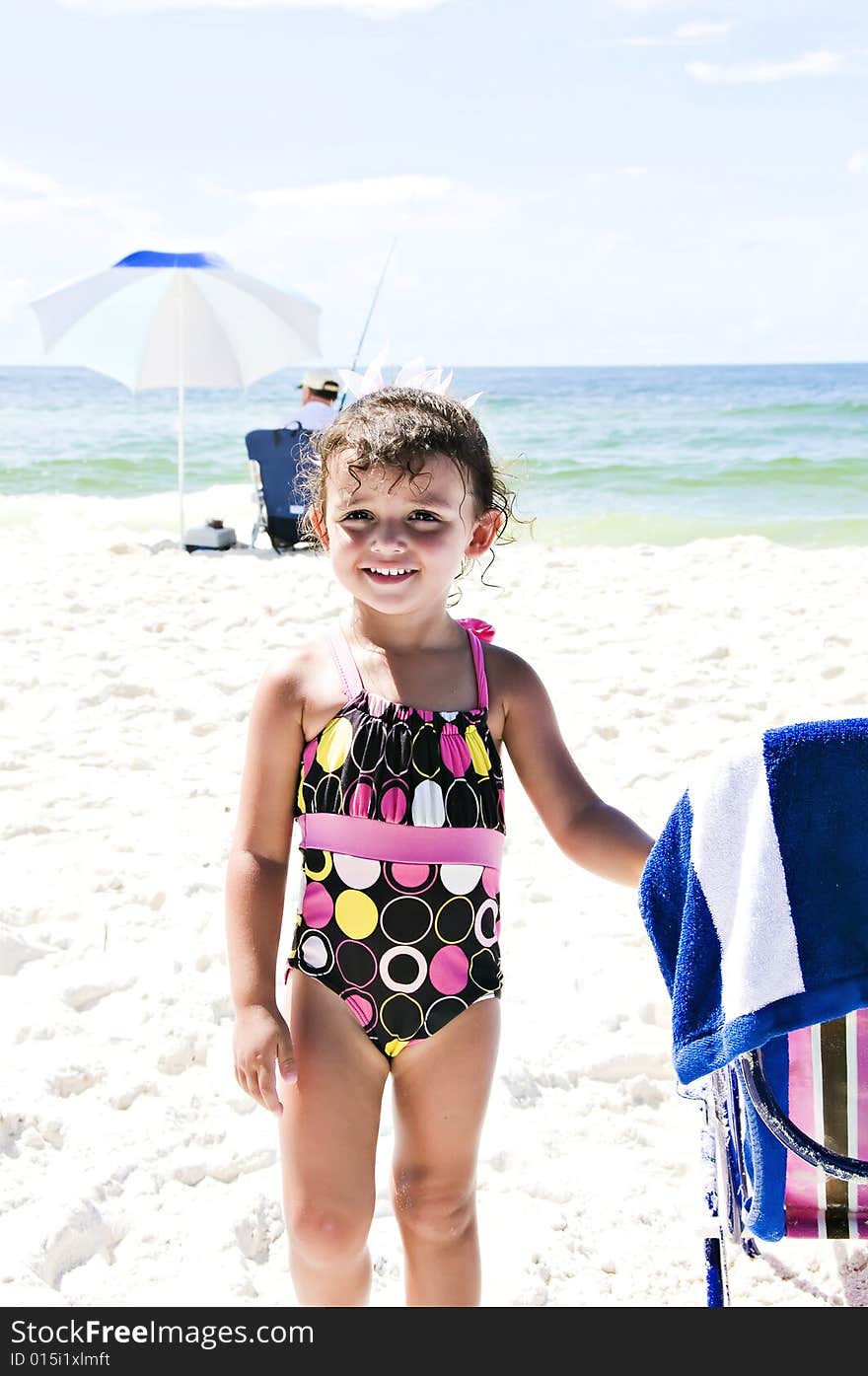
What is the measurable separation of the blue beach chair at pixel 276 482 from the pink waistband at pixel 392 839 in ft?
24.3

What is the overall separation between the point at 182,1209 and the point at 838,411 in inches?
1060

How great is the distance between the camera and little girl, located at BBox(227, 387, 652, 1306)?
1.67 metres

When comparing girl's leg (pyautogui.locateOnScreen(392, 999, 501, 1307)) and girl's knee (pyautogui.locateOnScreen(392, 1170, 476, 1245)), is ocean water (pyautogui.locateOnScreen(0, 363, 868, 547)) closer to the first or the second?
girl's leg (pyautogui.locateOnScreen(392, 999, 501, 1307))

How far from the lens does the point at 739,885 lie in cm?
146

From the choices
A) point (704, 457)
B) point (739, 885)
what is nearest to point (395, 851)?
point (739, 885)

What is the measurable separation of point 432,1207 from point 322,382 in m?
8.22

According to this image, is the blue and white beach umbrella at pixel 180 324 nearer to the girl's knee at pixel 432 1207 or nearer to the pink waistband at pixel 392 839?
the pink waistband at pixel 392 839

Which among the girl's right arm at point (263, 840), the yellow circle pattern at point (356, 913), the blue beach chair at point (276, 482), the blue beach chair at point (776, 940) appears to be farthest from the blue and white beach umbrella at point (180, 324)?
the blue beach chair at point (776, 940)

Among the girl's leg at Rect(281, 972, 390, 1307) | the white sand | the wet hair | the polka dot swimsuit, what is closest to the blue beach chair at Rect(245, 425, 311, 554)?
the white sand

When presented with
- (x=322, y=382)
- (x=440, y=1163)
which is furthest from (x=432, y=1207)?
(x=322, y=382)

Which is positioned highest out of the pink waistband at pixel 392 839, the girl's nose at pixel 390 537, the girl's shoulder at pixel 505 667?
the girl's nose at pixel 390 537

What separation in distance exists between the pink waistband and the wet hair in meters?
0.47

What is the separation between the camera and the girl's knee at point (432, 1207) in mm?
1664
